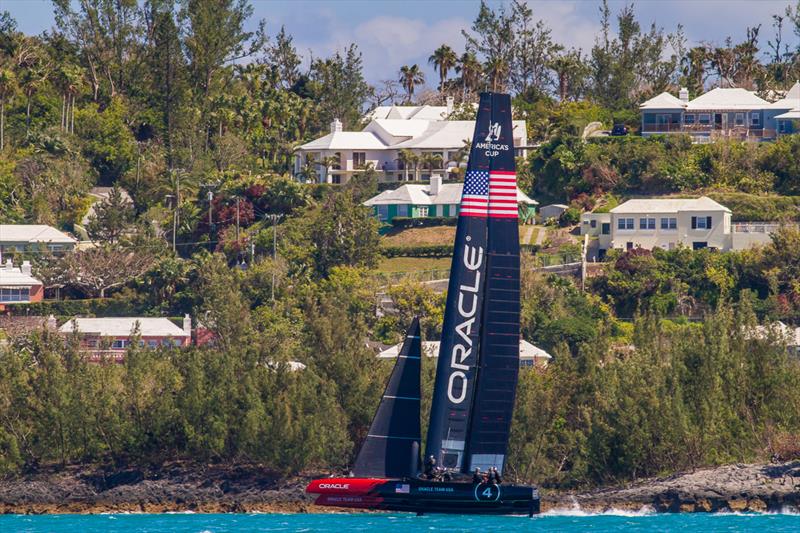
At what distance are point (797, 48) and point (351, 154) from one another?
117 ft

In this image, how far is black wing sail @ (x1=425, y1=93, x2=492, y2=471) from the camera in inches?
1656

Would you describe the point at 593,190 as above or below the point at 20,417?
above

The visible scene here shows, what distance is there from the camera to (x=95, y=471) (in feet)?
195

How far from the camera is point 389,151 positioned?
11788 cm

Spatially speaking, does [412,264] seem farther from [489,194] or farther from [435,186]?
[489,194]

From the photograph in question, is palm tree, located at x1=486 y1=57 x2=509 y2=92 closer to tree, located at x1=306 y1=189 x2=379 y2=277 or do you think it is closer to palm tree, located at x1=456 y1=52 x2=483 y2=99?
palm tree, located at x1=456 y1=52 x2=483 y2=99

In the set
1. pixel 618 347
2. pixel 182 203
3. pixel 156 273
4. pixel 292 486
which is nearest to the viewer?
pixel 292 486

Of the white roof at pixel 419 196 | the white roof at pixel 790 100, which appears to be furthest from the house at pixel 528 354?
the white roof at pixel 790 100

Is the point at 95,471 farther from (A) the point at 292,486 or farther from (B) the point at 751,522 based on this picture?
(B) the point at 751,522

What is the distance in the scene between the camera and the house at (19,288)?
312ft

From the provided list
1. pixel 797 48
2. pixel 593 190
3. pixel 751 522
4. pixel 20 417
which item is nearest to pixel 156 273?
pixel 593 190

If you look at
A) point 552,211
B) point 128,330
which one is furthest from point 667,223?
point 128,330

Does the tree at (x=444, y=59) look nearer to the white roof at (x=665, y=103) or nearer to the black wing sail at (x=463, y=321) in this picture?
the white roof at (x=665, y=103)

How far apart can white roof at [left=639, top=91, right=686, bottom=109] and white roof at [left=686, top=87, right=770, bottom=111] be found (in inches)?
25.0
